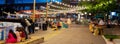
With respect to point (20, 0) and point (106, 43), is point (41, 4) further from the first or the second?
point (106, 43)

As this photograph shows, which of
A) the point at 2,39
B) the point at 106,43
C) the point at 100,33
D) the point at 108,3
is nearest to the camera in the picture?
the point at 2,39

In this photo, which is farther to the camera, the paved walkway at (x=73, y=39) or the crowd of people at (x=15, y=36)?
the paved walkway at (x=73, y=39)

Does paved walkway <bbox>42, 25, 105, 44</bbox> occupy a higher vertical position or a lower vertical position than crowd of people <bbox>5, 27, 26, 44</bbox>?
lower

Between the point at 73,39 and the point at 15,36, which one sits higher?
the point at 15,36

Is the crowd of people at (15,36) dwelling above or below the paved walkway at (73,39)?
above

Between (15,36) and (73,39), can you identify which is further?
(73,39)

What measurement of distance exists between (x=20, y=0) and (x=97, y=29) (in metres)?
73.5

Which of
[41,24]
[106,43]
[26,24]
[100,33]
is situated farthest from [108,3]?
[106,43]

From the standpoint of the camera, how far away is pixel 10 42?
18500mm

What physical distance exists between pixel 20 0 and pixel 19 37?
88171 mm

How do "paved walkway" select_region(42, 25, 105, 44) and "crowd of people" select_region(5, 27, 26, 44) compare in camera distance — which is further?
"paved walkway" select_region(42, 25, 105, 44)

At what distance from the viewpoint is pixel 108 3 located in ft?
169

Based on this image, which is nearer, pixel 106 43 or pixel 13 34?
pixel 13 34

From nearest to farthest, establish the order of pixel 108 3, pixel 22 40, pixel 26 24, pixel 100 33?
pixel 22 40 < pixel 26 24 < pixel 100 33 < pixel 108 3
